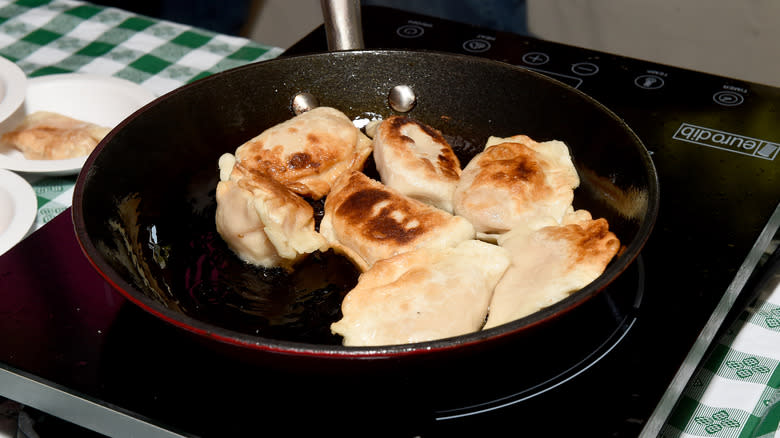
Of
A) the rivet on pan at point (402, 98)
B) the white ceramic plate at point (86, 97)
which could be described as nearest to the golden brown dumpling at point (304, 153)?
the rivet on pan at point (402, 98)

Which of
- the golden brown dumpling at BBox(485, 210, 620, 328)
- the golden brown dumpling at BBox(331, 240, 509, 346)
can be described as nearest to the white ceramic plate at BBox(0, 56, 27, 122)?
the golden brown dumpling at BBox(331, 240, 509, 346)

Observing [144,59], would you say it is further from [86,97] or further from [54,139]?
[54,139]

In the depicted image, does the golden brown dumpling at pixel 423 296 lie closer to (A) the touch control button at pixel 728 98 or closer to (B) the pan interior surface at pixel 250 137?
(B) the pan interior surface at pixel 250 137

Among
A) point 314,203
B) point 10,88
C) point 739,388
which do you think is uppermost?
point 10,88

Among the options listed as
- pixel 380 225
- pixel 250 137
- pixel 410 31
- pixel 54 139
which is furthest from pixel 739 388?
pixel 54 139

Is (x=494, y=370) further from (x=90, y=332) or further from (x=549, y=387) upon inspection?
(x=90, y=332)

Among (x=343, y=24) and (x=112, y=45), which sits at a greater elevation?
(x=343, y=24)
